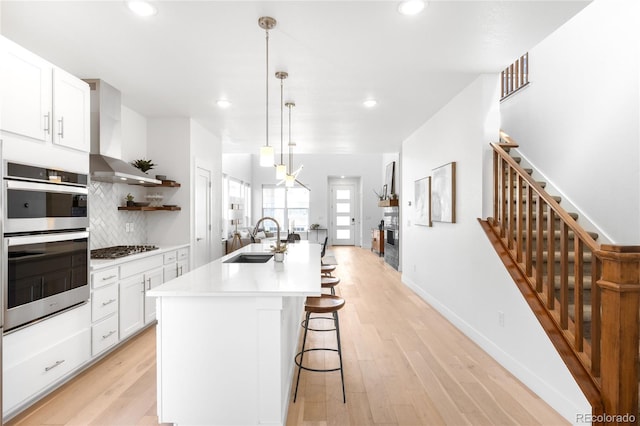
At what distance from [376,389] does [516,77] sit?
423cm

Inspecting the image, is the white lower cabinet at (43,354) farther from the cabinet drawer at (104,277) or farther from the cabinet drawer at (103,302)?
the cabinet drawer at (104,277)

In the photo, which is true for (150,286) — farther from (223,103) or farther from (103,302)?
(223,103)

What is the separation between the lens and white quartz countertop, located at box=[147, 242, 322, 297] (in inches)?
73.7

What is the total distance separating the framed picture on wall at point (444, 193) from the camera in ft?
12.7

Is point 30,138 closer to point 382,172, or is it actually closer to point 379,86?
point 379,86

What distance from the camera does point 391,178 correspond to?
891 centimetres

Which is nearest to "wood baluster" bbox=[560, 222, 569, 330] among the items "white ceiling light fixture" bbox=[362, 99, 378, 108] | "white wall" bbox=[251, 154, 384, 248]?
"white ceiling light fixture" bbox=[362, 99, 378, 108]

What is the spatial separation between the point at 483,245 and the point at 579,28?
2.52m

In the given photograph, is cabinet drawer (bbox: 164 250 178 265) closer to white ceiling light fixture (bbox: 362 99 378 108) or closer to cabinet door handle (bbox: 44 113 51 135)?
cabinet door handle (bbox: 44 113 51 135)

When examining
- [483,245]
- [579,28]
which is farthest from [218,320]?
[579,28]

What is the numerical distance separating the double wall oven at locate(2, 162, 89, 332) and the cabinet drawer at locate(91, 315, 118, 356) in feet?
1.15

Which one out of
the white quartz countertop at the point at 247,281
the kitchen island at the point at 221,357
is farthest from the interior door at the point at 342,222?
the kitchen island at the point at 221,357

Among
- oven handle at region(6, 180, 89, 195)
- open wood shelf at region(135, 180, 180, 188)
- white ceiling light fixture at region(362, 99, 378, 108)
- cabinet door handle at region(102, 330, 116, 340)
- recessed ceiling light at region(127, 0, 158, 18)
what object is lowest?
cabinet door handle at region(102, 330, 116, 340)

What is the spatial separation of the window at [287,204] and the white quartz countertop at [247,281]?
28.9ft
